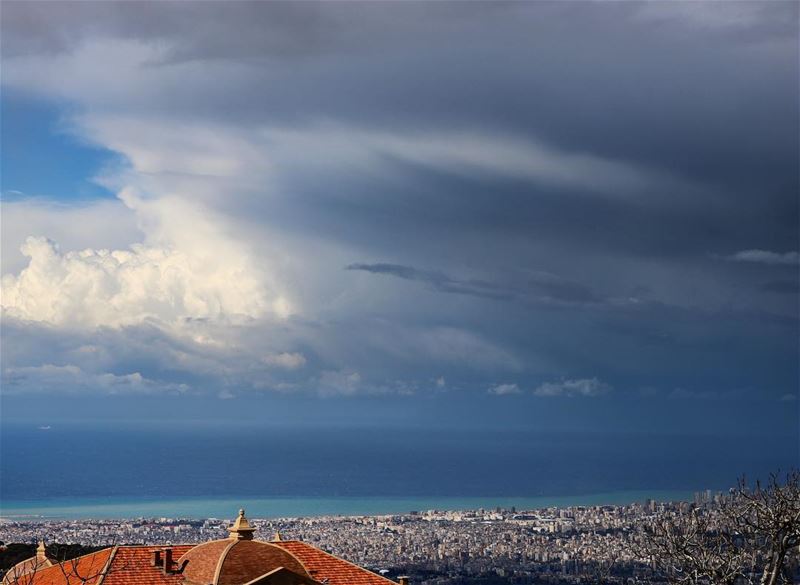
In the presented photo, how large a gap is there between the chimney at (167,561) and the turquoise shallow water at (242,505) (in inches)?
3752

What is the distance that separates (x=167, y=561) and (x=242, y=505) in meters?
133

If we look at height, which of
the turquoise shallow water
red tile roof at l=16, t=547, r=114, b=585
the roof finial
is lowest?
red tile roof at l=16, t=547, r=114, b=585

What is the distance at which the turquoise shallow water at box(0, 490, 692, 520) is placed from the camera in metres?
141

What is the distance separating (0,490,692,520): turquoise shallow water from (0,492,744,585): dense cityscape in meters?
30.8

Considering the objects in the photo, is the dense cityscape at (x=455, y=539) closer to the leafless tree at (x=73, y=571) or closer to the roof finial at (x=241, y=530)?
the leafless tree at (x=73, y=571)

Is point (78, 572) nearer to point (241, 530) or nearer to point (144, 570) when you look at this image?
point (144, 570)

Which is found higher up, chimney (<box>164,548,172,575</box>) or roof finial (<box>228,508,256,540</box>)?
roof finial (<box>228,508,256,540</box>)

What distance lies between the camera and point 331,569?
122ft

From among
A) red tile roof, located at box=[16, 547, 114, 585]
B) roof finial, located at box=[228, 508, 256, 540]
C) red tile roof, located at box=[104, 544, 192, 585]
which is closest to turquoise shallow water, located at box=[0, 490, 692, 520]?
red tile roof, located at box=[16, 547, 114, 585]

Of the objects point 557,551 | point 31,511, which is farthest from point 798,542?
point 31,511

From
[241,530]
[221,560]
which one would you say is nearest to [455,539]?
[241,530]

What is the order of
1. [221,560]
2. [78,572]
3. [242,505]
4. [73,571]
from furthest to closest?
1. [242,505]
2. [78,572]
3. [73,571]
4. [221,560]

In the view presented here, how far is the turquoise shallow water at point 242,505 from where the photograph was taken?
141 metres

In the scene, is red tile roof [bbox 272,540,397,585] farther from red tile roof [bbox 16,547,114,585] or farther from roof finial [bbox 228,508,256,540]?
red tile roof [bbox 16,547,114,585]
